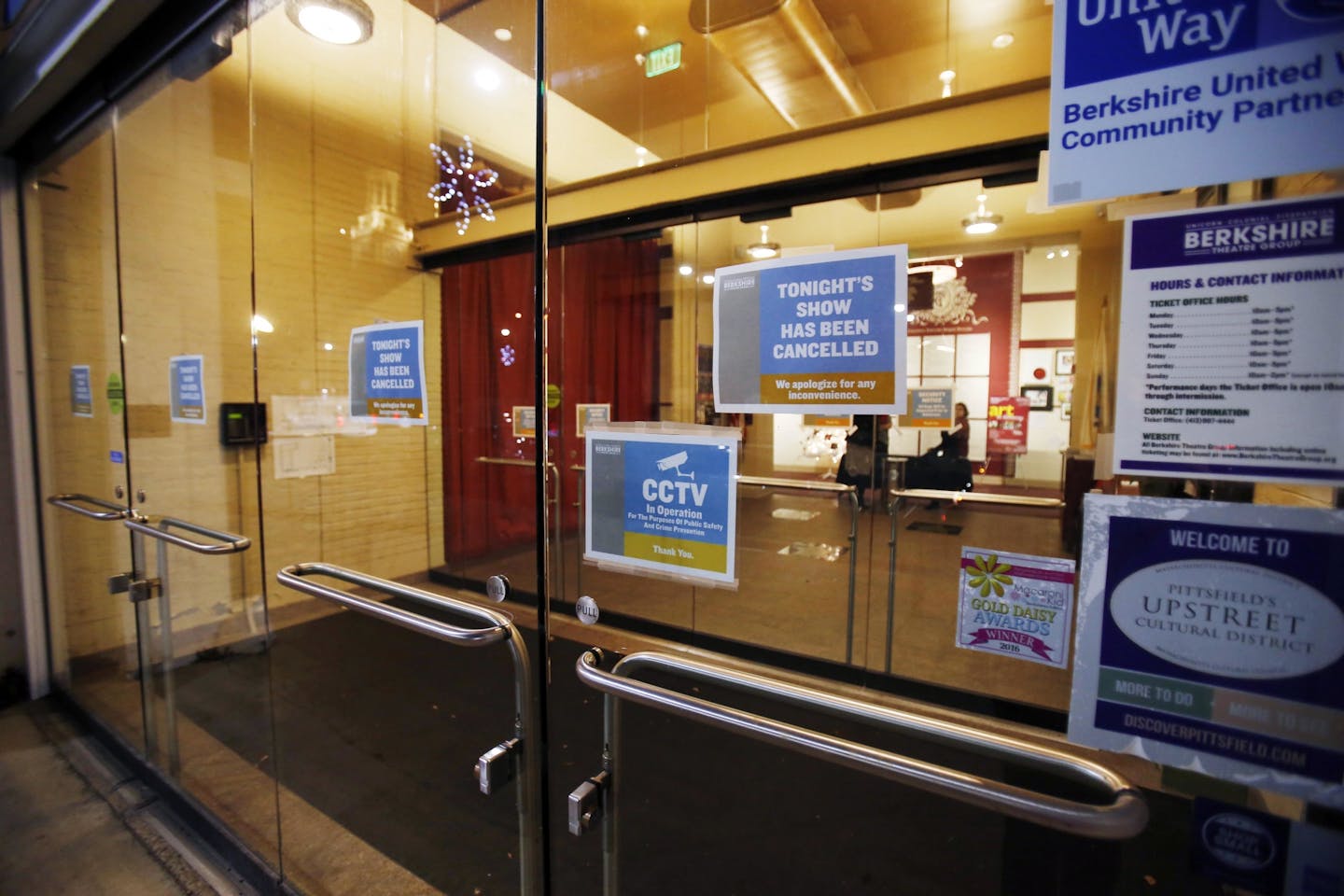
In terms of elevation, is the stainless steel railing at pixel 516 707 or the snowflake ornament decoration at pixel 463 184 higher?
the snowflake ornament decoration at pixel 463 184

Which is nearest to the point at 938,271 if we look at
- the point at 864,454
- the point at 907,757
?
the point at 864,454

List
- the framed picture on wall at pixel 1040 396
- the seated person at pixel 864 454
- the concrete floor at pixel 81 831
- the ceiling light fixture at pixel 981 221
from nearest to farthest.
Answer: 1. the seated person at pixel 864 454
2. the framed picture on wall at pixel 1040 396
3. the concrete floor at pixel 81 831
4. the ceiling light fixture at pixel 981 221

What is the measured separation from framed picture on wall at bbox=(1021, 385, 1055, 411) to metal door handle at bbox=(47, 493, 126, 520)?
3752mm

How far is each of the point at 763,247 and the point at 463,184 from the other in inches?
46.7

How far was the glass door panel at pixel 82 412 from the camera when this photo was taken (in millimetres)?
2840

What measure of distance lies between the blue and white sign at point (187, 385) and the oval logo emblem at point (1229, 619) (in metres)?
3.58

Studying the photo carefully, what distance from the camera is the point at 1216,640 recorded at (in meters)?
0.70

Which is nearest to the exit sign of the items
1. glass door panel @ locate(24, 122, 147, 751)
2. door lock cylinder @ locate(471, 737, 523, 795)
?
door lock cylinder @ locate(471, 737, 523, 795)

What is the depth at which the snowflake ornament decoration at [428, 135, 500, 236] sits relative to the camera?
1.82 meters

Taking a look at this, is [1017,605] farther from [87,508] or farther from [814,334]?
[87,508]

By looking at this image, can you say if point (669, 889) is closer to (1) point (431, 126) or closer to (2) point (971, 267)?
(2) point (971, 267)

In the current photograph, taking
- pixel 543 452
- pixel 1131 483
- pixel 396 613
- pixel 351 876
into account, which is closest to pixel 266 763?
pixel 351 876

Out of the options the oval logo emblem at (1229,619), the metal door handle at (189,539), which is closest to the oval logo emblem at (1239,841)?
the oval logo emblem at (1229,619)

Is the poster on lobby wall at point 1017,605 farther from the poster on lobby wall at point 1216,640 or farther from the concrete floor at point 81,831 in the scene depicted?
the concrete floor at point 81,831
